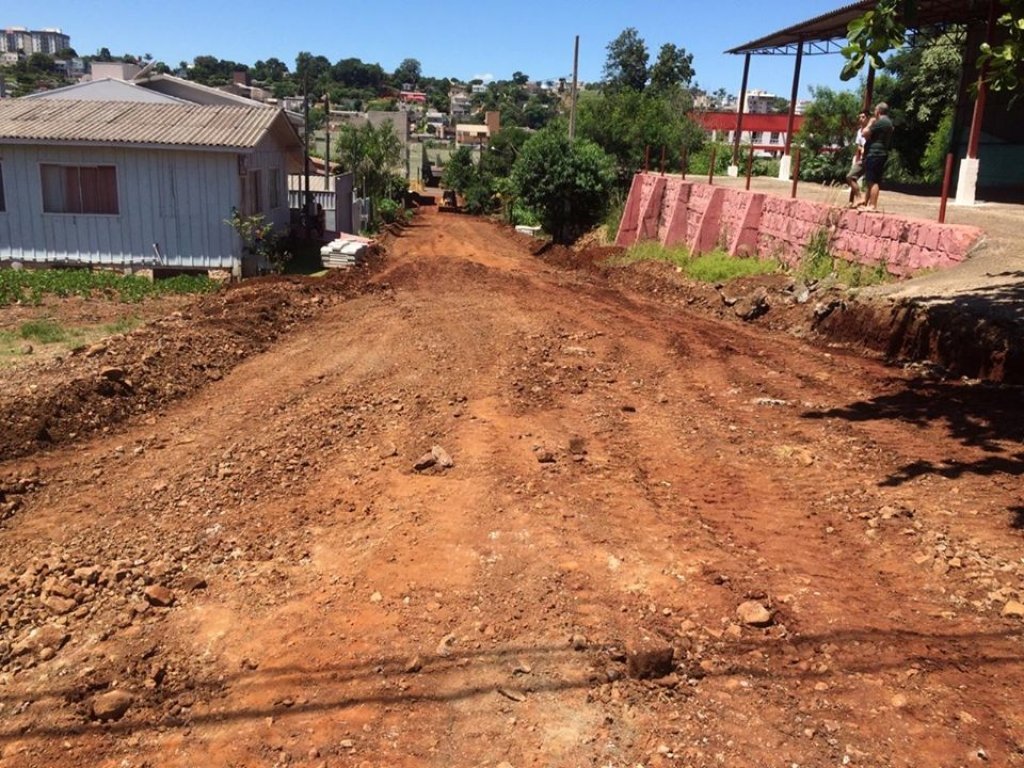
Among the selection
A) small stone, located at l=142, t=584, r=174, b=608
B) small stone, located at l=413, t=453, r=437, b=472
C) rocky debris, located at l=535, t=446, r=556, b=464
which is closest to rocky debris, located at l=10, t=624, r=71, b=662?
small stone, located at l=142, t=584, r=174, b=608

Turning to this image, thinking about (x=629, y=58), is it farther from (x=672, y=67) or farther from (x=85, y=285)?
(x=85, y=285)

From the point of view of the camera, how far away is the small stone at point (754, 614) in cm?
443

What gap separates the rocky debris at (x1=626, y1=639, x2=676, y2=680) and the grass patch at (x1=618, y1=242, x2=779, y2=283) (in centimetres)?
1212

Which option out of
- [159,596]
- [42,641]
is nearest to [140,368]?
[159,596]

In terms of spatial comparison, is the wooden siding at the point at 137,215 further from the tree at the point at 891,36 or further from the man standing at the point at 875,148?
the tree at the point at 891,36

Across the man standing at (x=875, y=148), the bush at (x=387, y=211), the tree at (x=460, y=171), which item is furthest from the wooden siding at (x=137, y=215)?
the tree at (x=460, y=171)

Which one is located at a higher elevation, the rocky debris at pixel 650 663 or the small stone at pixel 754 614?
the small stone at pixel 754 614

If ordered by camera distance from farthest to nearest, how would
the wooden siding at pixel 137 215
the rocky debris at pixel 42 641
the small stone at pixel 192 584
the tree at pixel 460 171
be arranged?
the tree at pixel 460 171
the wooden siding at pixel 137 215
the small stone at pixel 192 584
the rocky debris at pixel 42 641

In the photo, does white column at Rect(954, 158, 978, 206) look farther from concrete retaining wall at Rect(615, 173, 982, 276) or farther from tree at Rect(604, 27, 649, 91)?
tree at Rect(604, 27, 649, 91)

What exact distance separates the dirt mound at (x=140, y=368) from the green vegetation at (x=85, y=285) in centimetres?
180

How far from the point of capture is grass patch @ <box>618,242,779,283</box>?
15.7m

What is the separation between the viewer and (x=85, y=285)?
16.2 m

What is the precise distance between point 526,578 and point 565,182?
23.2 m

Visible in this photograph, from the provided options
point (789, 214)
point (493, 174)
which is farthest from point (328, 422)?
point (493, 174)
